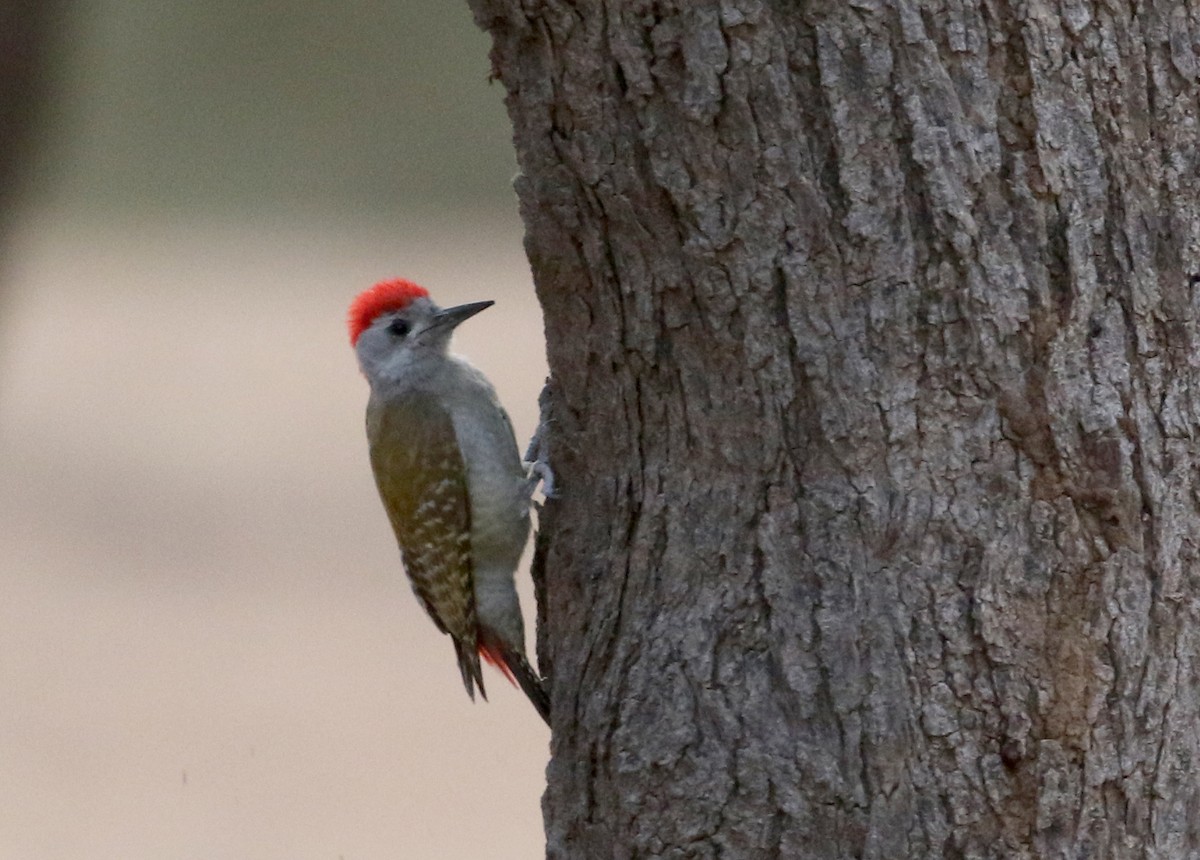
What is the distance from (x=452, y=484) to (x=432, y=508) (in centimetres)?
11

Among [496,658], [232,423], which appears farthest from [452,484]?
[232,423]

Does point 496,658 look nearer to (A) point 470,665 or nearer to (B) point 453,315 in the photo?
(A) point 470,665

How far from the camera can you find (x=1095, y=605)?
120 inches

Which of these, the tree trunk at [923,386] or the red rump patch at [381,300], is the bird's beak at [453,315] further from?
the tree trunk at [923,386]

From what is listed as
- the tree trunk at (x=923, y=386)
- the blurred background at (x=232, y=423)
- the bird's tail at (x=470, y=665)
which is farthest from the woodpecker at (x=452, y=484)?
the tree trunk at (x=923, y=386)

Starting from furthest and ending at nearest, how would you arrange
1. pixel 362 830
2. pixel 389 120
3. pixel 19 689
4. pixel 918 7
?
pixel 389 120 → pixel 19 689 → pixel 362 830 → pixel 918 7

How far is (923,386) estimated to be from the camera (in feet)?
10.0

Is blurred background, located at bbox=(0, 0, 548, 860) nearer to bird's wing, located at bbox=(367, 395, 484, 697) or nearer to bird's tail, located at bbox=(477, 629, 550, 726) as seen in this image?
bird's wing, located at bbox=(367, 395, 484, 697)

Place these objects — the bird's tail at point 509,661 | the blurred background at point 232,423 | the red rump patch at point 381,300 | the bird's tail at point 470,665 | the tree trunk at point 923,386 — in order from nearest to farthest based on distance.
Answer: the tree trunk at point 923,386 → the bird's tail at point 509,661 → the bird's tail at point 470,665 → the red rump patch at point 381,300 → the blurred background at point 232,423

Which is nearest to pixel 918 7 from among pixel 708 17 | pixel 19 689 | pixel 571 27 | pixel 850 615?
pixel 708 17

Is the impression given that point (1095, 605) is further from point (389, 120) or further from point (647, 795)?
point (389, 120)

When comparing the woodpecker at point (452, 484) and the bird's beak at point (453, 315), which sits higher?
the bird's beak at point (453, 315)

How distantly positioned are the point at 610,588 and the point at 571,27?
3.76ft

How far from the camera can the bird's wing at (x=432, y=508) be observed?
518cm
